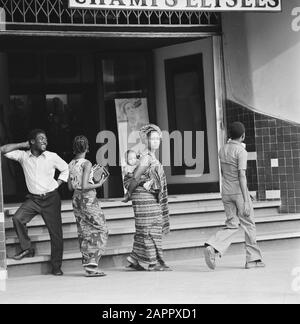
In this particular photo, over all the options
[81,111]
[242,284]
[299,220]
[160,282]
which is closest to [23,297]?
[160,282]

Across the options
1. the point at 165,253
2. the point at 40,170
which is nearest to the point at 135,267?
the point at 165,253

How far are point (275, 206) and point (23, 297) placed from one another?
5327 millimetres

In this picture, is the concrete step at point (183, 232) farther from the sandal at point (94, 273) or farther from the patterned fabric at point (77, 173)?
the patterned fabric at point (77, 173)

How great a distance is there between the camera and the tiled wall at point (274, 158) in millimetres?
12891

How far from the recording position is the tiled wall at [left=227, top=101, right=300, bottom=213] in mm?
12891

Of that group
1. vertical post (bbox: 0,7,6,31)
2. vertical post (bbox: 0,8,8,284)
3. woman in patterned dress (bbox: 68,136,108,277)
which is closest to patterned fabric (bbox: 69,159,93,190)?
woman in patterned dress (bbox: 68,136,108,277)

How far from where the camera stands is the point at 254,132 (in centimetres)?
1315

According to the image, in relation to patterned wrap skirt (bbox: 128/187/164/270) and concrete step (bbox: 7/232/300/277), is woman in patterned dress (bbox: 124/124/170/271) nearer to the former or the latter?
patterned wrap skirt (bbox: 128/187/164/270)

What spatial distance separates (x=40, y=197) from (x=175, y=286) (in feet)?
7.18

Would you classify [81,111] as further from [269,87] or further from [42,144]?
[42,144]

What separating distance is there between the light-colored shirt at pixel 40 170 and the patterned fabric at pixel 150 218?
100 cm

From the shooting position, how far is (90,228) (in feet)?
33.0
